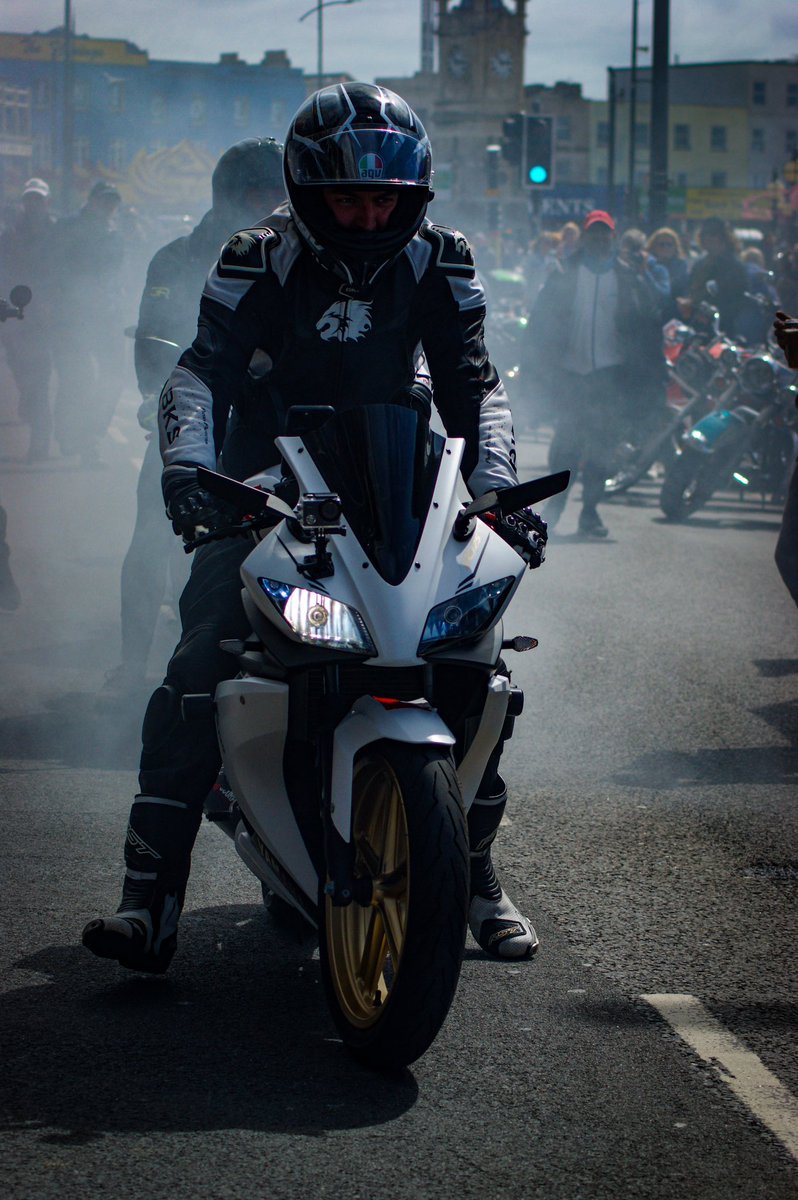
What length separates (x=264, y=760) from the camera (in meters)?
3.52

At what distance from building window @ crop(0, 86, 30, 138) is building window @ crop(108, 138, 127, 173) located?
15570 millimetres

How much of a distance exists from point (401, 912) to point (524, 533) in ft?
2.69

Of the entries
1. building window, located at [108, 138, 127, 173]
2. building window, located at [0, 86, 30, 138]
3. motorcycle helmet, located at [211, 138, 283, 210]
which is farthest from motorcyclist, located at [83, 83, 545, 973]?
building window, located at [108, 138, 127, 173]

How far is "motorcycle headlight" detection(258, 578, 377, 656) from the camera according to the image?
3304mm

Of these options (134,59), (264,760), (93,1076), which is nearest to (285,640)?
(264,760)

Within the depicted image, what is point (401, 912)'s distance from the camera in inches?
131

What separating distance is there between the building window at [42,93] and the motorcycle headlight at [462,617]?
45.0 metres

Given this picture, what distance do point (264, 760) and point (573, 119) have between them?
424 feet

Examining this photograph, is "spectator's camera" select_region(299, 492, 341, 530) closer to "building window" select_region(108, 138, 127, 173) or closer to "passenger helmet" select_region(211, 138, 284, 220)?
"passenger helmet" select_region(211, 138, 284, 220)

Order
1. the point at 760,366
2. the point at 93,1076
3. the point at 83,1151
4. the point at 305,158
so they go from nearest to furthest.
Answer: the point at 83,1151 < the point at 93,1076 < the point at 305,158 < the point at 760,366

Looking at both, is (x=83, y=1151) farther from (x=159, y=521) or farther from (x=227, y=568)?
(x=159, y=521)

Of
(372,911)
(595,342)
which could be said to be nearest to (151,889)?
(372,911)

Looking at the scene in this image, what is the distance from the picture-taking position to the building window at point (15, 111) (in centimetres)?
3730

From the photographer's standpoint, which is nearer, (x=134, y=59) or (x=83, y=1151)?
(x=83, y=1151)
